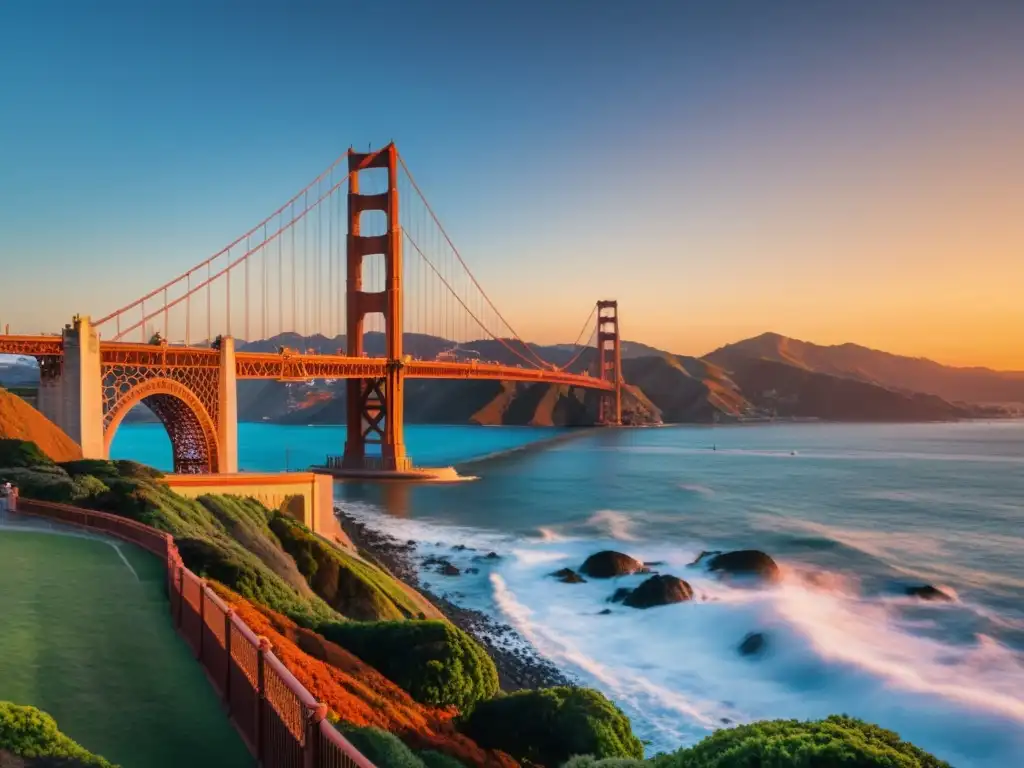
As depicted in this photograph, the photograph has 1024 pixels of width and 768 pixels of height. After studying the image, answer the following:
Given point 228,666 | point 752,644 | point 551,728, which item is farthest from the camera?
point 752,644

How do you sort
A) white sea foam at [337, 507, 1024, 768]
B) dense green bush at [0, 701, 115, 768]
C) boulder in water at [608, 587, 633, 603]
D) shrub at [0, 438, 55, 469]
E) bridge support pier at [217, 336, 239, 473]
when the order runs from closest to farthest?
dense green bush at [0, 701, 115, 768]
white sea foam at [337, 507, 1024, 768]
shrub at [0, 438, 55, 469]
boulder in water at [608, 587, 633, 603]
bridge support pier at [217, 336, 239, 473]

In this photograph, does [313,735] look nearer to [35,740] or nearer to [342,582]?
[35,740]

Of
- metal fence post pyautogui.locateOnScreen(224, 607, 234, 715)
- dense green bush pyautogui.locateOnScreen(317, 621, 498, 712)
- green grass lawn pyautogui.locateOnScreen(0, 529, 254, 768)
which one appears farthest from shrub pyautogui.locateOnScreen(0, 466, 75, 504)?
metal fence post pyautogui.locateOnScreen(224, 607, 234, 715)

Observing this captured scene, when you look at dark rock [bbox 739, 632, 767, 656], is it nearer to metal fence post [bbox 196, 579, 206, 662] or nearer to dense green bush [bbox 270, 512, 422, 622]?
dense green bush [bbox 270, 512, 422, 622]

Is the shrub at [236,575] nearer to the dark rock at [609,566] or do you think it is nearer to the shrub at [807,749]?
the shrub at [807,749]

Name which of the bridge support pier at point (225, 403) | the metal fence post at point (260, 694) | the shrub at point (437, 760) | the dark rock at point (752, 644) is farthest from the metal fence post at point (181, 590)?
the bridge support pier at point (225, 403)

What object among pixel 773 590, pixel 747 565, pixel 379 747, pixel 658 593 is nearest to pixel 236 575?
pixel 379 747

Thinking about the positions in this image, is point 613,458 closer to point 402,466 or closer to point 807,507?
point 402,466
